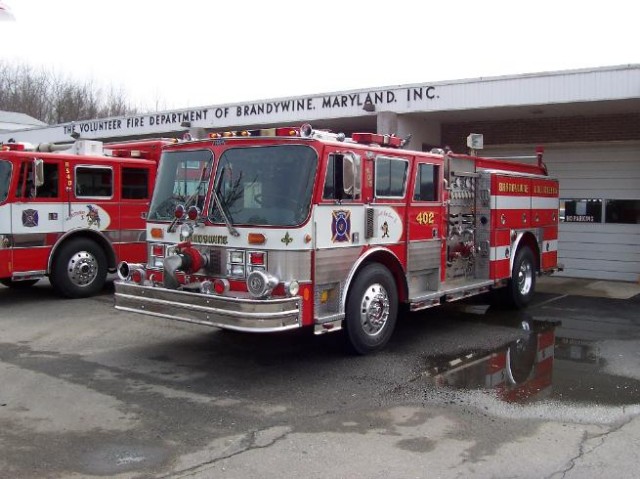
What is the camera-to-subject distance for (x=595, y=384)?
250 inches

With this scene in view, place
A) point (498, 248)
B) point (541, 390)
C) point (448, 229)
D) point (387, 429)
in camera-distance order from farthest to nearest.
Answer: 1. point (498, 248)
2. point (448, 229)
3. point (541, 390)
4. point (387, 429)

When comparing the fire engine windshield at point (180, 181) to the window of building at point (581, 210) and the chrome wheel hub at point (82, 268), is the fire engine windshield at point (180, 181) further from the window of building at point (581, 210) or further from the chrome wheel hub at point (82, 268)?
the window of building at point (581, 210)

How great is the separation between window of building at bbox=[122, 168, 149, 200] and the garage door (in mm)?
8443

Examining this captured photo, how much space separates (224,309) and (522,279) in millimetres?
5845

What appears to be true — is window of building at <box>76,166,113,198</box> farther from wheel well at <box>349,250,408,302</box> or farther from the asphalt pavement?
wheel well at <box>349,250,408,302</box>

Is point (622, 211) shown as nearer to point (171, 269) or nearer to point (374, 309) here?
point (374, 309)

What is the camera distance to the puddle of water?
6.00m

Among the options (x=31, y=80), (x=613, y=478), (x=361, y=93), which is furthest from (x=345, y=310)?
(x=31, y=80)

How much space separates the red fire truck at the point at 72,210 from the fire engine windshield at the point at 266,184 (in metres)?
3.24

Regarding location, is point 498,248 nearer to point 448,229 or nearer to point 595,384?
point 448,229

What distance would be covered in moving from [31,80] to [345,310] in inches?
2240

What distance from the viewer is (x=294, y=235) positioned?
6195mm

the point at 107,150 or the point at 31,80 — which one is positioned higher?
the point at 31,80

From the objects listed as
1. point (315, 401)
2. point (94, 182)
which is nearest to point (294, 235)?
point (315, 401)
